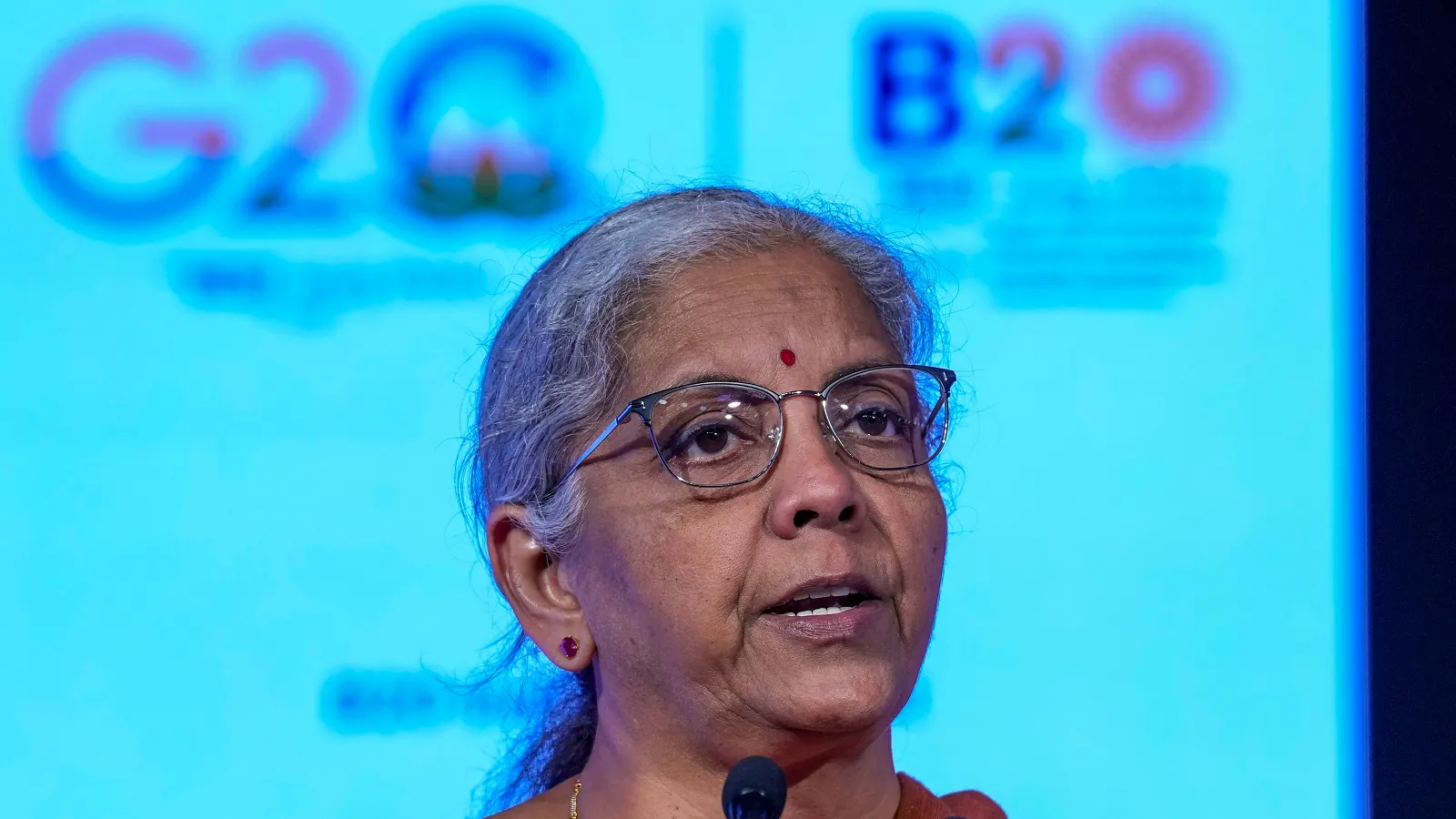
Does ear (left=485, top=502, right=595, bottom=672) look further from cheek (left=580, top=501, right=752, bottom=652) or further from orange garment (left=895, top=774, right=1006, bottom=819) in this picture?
orange garment (left=895, top=774, right=1006, bottom=819)

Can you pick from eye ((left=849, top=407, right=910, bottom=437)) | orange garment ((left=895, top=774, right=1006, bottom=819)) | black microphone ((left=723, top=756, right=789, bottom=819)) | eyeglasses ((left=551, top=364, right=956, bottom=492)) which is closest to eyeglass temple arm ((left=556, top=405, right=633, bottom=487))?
eyeglasses ((left=551, top=364, right=956, bottom=492))

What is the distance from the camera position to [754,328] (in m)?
1.51

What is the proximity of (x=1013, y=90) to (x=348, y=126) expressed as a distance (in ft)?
4.41

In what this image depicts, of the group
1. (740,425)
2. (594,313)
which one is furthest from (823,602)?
(594,313)

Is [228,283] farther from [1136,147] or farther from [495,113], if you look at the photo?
[1136,147]

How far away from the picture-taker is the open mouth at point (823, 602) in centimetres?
139

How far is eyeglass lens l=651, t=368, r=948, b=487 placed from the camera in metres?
1.46

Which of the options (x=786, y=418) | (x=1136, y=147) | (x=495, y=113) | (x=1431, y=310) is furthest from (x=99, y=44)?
(x=1431, y=310)

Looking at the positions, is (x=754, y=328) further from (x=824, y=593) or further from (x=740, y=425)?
(x=824, y=593)

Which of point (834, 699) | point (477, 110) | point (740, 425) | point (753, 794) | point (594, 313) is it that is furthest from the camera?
point (477, 110)

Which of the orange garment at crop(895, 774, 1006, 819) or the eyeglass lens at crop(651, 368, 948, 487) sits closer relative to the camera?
the eyeglass lens at crop(651, 368, 948, 487)

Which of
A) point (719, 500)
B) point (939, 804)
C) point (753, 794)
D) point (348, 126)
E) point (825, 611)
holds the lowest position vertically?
point (939, 804)

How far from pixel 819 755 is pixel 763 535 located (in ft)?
0.90

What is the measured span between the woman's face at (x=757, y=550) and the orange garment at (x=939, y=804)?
0.62 ft
